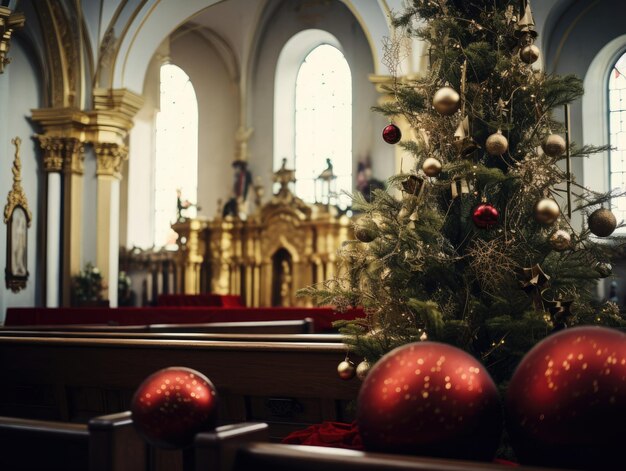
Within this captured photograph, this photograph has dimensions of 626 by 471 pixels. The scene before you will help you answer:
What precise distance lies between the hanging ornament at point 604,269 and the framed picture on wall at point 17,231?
12.1 metres

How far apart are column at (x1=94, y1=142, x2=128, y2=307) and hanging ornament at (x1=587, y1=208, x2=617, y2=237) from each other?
12.4 meters

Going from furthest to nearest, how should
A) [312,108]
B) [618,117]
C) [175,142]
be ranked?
[175,142] → [312,108] → [618,117]

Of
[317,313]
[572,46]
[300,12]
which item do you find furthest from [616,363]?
[300,12]

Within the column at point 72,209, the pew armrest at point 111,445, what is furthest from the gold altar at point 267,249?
the pew armrest at point 111,445

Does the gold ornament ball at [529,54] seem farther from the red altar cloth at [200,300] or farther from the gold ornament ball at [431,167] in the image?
the red altar cloth at [200,300]

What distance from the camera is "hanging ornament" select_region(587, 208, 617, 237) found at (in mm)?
2932

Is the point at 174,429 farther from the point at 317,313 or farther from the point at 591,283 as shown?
the point at 317,313

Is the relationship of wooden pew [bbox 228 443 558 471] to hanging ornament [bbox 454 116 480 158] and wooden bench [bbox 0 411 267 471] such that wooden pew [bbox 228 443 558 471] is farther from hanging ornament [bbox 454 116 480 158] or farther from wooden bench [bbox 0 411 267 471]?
hanging ornament [bbox 454 116 480 158]

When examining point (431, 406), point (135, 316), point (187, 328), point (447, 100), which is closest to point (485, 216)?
point (447, 100)

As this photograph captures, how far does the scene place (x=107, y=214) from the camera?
48.0 feet

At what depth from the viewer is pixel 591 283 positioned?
10.3 feet

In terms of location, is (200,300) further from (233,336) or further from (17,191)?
(233,336)

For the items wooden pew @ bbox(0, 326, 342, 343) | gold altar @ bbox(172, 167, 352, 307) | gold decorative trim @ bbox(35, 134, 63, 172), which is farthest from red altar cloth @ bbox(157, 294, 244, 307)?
wooden pew @ bbox(0, 326, 342, 343)

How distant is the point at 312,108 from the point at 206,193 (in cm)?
336
